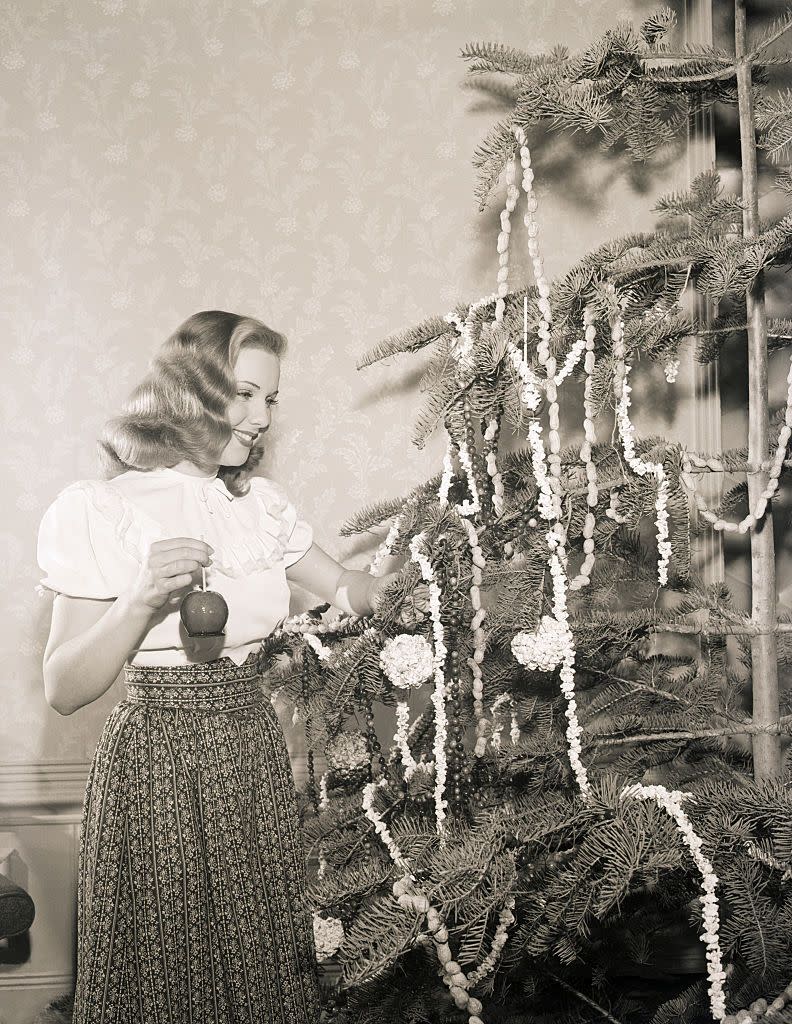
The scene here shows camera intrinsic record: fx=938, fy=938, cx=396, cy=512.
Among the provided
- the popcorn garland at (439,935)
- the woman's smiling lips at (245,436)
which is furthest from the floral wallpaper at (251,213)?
the popcorn garland at (439,935)

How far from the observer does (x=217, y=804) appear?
1345 mm

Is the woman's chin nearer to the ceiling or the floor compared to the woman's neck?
nearer to the ceiling

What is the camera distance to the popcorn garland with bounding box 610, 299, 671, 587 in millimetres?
1340

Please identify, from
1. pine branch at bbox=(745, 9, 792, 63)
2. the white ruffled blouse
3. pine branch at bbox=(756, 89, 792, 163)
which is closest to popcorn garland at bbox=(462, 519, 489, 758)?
the white ruffled blouse

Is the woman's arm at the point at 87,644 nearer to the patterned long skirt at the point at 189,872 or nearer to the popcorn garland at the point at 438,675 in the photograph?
the patterned long skirt at the point at 189,872

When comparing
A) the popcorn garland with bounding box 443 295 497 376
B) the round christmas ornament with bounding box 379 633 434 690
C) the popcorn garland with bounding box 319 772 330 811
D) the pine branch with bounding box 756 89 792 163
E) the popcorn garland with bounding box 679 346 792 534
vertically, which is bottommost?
the popcorn garland with bounding box 319 772 330 811

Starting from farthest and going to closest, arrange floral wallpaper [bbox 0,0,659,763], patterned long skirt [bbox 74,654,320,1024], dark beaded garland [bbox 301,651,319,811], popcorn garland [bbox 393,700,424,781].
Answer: floral wallpaper [bbox 0,0,659,763]
dark beaded garland [bbox 301,651,319,811]
popcorn garland [bbox 393,700,424,781]
patterned long skirt [bbox 74,654,320,1024]

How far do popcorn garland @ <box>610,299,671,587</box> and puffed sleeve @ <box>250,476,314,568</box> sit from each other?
60 centimetres

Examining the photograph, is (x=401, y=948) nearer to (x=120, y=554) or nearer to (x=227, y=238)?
(x=120, y=554)

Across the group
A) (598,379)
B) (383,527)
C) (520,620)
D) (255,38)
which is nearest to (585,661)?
(520,620)

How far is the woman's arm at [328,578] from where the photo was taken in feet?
5.40

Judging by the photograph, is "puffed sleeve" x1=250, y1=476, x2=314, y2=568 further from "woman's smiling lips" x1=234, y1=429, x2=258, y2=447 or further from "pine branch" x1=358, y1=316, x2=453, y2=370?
"pine branch" x1=358, y1=316, x2=453, y2=370

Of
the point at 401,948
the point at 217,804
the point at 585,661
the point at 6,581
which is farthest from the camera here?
the point at 6,581

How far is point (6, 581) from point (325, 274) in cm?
86
